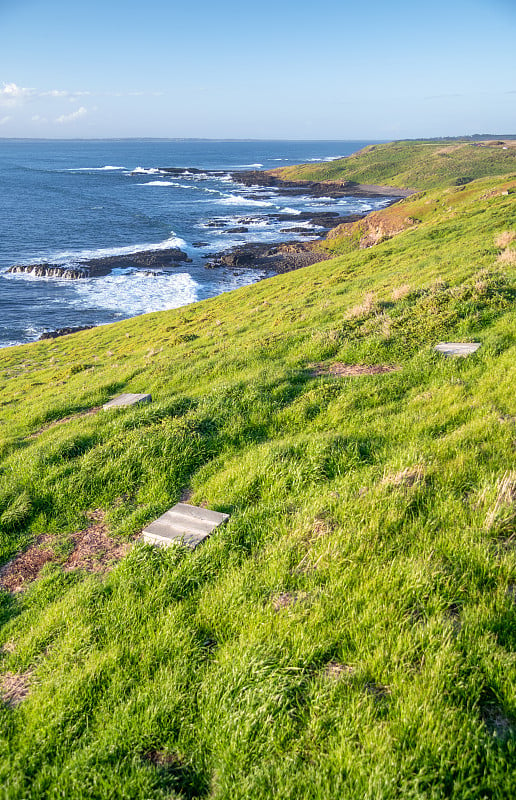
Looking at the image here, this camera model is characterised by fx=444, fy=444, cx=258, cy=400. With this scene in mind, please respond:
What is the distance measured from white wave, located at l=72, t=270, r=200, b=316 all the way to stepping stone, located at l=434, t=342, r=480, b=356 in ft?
129

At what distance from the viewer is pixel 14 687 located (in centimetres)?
412

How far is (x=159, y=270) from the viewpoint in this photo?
60781mm

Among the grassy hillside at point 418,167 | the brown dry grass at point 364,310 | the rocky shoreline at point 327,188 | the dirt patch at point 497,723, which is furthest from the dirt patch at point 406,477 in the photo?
the rocky shoreline at point 327,188

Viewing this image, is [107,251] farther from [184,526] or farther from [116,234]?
[184,526]

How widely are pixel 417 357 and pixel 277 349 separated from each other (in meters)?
4.68

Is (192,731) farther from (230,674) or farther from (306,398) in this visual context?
(306,398)

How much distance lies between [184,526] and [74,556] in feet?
5.43

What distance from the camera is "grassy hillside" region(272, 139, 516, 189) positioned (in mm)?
121375

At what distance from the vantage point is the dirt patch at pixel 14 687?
3970mm

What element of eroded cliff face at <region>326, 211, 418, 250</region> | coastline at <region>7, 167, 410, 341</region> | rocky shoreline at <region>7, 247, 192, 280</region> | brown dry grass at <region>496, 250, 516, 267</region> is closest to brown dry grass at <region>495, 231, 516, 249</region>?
brown dry grass at <region>496, 250, 516, 267</region>

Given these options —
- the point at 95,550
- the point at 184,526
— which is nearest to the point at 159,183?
the point at 95,550

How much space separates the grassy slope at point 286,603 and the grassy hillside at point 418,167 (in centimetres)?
11912

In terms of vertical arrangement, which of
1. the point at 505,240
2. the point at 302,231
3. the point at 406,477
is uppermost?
the point at 302,231

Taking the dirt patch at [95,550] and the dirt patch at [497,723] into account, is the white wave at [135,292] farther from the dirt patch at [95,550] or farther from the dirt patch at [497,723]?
the dirt patch at [497,723]
